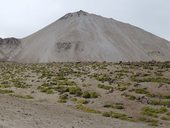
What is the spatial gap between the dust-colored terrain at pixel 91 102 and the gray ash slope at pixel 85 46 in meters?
100

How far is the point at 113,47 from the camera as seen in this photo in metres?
174

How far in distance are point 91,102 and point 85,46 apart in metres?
137

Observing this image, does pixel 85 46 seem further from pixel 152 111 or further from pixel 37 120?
pixel 37 120

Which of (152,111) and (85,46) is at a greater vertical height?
(85,46)

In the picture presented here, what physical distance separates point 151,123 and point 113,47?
474ft

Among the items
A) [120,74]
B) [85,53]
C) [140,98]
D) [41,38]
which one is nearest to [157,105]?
[140,98]

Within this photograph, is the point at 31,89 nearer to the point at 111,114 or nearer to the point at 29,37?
the point at 111,114

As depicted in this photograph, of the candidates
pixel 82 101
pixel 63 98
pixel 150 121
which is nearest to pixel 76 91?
pixel 63 98

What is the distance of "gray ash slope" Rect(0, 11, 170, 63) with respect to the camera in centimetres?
16588

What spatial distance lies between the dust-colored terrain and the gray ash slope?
3942 inches

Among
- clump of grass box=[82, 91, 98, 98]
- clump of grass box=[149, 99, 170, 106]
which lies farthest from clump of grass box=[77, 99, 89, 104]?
clump of grass box=[149, 99, 170, 106]

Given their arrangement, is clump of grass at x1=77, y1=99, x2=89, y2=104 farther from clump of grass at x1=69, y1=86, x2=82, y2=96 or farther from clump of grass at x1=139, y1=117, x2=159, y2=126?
clump of grass at x1=139, y1=117, x2=159, y2=126

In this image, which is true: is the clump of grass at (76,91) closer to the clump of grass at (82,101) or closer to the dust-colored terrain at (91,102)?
the dust-colored terrain at (91,102)

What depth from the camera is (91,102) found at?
129 feet
